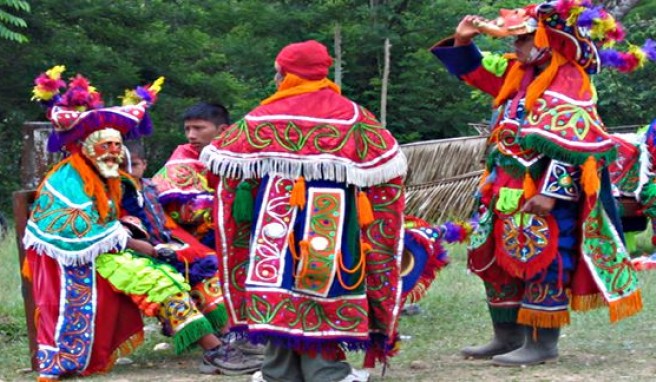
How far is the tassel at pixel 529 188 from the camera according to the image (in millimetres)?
6348

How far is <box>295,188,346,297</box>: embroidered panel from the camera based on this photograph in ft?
18.7

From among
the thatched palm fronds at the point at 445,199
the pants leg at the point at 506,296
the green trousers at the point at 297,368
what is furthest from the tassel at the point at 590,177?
the thatched palm fronds at the point at 445,199

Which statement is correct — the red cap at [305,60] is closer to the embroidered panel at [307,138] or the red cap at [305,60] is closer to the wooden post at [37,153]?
the embroidered panel at [307,138]

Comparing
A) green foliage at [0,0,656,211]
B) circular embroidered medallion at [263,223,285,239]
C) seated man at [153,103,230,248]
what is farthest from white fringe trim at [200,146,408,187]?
green foliage at [0,0,656,211]

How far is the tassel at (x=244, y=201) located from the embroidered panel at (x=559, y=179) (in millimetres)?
1564

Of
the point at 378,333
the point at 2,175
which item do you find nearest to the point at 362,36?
the point at 2,175

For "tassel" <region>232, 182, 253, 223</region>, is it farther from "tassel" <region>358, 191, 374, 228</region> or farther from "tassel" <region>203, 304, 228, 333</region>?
"tassel" <region>203, 304, 228, 333</region>

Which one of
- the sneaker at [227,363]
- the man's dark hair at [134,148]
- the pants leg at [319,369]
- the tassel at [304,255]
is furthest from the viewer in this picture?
the man's dark hair at [134,148]

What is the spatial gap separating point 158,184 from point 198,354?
1.12 meters

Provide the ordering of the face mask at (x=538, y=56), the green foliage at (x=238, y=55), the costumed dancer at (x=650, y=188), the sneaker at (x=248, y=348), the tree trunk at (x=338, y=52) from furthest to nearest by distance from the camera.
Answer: the tree trunk at (x=338, y=52), the green foliage at (x=238, y=55), the costumed dancer at (x=650, y=188), the sneaker at (x=248, y=348), the face mask at (x=538, y=56)

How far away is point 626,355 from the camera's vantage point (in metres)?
6.96

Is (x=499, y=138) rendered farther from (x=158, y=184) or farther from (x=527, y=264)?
(x=158, y=184)

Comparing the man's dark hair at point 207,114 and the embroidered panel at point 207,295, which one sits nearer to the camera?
the embroidered panel at point 207,295

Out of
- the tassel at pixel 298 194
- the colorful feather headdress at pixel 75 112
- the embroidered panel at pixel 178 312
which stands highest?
the colorful feather headdress at pixel 75 112
